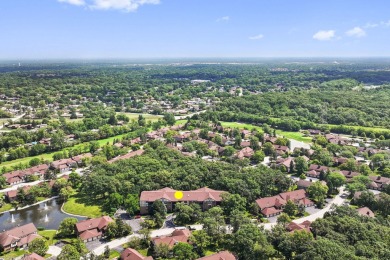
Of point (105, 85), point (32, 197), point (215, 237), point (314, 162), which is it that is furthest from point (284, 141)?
point (105, 85)

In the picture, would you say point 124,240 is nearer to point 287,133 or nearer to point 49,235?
point 49,235

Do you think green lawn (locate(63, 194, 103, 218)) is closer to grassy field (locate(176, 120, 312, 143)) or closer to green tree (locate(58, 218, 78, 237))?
green tree (locate(58, 218, 78, 237))

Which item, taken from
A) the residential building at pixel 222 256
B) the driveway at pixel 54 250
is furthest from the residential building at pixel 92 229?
the residential building at pixel 222 256

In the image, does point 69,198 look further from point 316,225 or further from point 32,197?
point 316,225

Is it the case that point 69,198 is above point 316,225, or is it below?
below

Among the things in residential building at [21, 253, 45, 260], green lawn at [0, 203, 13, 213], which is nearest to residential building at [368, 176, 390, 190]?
residential building at [21, 253, 45, 260]
